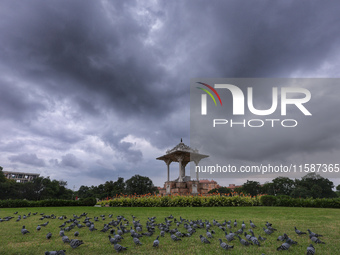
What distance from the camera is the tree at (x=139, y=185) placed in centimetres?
4631

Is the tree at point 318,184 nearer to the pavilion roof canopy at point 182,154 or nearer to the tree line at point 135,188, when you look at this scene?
the tree line at point 135,188

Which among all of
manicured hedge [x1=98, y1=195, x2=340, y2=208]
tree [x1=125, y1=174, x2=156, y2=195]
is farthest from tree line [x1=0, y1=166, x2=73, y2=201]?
manicured hedge [x1=98, y1=195, x2=340, y2=208]

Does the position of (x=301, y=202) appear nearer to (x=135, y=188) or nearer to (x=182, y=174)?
(x=182, y=174)

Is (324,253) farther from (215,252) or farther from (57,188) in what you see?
(57,188)

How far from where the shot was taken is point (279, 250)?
4648 millimetres

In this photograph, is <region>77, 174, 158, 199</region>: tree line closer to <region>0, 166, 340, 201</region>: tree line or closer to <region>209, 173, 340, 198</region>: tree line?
<region>0, 166, 340, 201</region>: tree line

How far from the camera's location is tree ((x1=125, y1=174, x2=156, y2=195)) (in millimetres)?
46312

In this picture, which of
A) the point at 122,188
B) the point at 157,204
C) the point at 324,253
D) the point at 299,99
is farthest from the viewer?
the point at 122,188

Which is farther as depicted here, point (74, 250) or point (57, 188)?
point (57, 188)

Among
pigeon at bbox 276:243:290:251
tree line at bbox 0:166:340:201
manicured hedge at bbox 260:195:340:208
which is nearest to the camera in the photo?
pigeon at bbox 276:243:290:251

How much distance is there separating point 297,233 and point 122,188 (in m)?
47.9

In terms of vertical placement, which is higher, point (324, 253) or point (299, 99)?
point (299, 99)

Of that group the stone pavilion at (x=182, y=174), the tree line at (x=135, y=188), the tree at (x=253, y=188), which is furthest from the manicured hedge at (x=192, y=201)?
the tree at (x=253, y=188)

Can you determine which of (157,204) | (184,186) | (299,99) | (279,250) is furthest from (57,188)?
(279,250)
